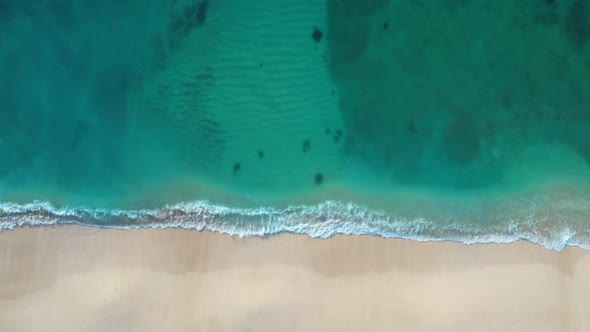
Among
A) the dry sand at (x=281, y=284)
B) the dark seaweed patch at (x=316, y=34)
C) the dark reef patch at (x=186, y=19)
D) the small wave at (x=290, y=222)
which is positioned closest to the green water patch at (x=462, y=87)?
the dark seaweed patch at (x=316, y=34)

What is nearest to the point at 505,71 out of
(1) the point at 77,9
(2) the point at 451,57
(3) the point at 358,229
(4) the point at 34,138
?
(2) the point at 451,57

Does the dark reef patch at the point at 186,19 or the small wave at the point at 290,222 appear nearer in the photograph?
the small wave at the point at 290,222

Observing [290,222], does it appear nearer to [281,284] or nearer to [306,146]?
[281,284]

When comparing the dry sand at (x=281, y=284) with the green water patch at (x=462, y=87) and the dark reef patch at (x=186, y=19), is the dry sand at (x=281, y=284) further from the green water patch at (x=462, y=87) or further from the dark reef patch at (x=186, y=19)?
the dark reef patch at (x=186, y=19)

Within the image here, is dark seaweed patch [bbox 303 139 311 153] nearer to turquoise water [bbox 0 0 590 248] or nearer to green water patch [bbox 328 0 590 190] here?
turquoise water [bbox 0 0 590 248]

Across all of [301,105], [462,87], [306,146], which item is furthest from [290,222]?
[462,87]

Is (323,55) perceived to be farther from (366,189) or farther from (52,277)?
(52,277)
